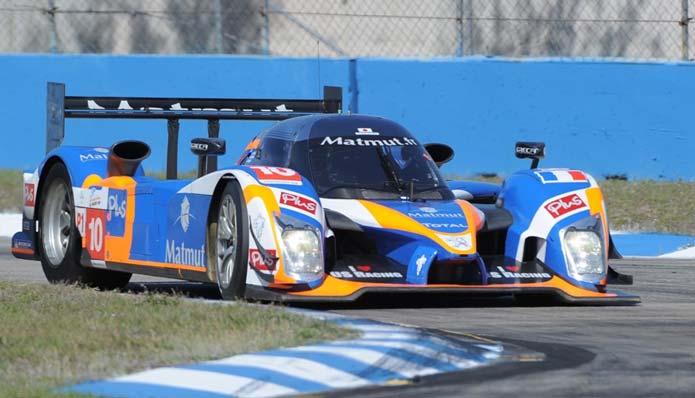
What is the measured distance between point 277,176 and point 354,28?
9.36 metres

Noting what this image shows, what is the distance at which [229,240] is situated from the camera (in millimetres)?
9391

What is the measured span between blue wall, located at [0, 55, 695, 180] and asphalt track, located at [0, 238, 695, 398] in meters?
5.60

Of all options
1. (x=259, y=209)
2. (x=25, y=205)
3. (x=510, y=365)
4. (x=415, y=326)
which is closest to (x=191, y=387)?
(x=510, y=365)

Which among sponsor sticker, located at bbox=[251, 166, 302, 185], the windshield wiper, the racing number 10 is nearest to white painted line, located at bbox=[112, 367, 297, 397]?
sponsor sticker, located at bbox=[251, 166, 302, 185]

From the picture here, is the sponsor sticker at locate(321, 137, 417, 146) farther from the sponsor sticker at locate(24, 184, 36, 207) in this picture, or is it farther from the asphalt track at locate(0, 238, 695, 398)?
the sponsor sticker at locate(24, 184, 36, 207)

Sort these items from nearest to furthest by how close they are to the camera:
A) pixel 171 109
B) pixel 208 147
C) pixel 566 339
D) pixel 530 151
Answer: pixel 566 339, pixel 208 147, pixel 530 151, pixel 171 109

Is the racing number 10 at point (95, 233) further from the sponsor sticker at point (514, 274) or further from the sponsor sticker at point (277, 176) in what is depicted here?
the sponsor sticker at point (514, 274)

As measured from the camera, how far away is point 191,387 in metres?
5.81

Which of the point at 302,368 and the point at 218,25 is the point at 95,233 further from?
the point at 218,25

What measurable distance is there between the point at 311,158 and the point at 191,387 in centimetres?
427

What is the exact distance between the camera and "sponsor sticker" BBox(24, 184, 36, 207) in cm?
1180

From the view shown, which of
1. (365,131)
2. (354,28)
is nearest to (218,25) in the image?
(354,28)

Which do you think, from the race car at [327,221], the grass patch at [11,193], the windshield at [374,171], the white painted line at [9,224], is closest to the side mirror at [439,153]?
the race car at [327,221]

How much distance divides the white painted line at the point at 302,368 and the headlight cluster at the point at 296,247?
2.46 meters
